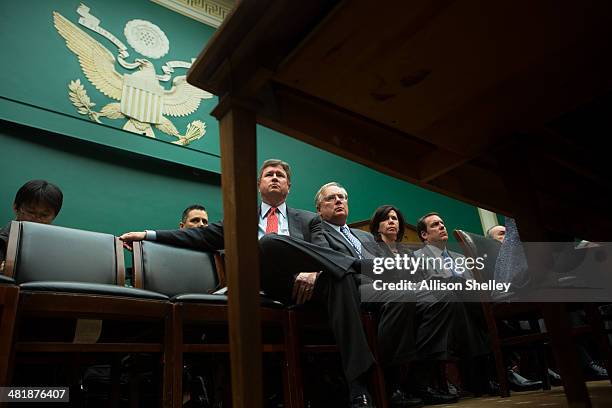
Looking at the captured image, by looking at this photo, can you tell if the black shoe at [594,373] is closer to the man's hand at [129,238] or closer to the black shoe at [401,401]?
the black shoe at [401,401]

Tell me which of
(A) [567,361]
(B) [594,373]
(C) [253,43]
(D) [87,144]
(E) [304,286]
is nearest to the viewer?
(C) [253,43]

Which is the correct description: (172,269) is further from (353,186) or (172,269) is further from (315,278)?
(353,186)

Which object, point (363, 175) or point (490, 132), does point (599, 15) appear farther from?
point (363, 175)

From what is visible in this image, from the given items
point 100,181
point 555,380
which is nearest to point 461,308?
point 555,380

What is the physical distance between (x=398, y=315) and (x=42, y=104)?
8.01 feet

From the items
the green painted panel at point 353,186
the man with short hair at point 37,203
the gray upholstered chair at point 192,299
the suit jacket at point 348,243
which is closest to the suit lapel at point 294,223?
the suit jacket at point 348,243

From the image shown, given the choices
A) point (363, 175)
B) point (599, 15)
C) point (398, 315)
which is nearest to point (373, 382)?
point (398, 315)

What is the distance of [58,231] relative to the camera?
1500 millimetres

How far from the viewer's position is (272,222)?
209 cm

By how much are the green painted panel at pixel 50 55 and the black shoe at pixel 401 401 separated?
2.21m

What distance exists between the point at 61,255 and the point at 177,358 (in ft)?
1.78

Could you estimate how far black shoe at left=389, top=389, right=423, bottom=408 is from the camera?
66.9 inches

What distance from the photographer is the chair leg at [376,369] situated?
152cm

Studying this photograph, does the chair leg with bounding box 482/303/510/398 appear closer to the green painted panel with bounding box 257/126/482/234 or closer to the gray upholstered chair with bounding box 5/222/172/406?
the gray upholstered chair with bounding box 5/222/172/406
